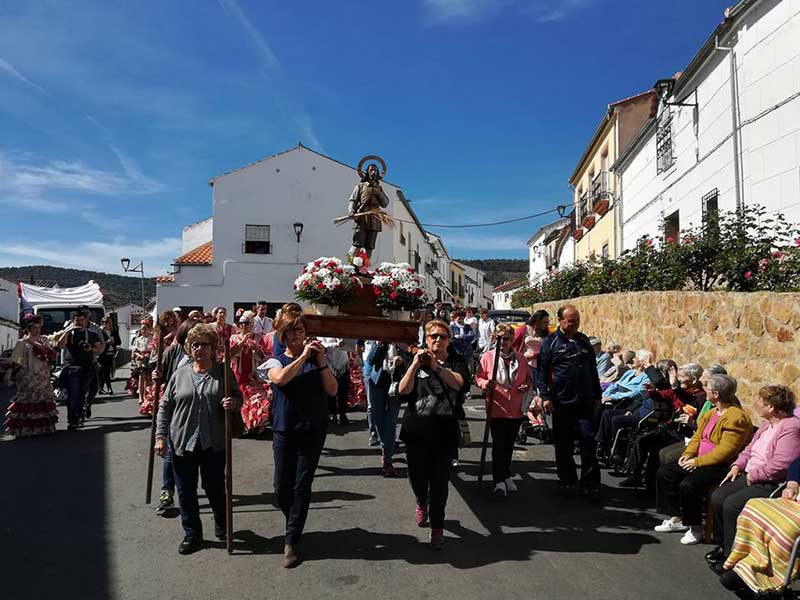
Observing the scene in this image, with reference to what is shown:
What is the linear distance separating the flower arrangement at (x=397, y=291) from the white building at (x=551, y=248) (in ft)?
57.6

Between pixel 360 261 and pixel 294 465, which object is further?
pixel 360 261

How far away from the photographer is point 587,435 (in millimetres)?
6180

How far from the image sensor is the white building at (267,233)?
90.3 ft

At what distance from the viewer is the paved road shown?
4070 millimetres

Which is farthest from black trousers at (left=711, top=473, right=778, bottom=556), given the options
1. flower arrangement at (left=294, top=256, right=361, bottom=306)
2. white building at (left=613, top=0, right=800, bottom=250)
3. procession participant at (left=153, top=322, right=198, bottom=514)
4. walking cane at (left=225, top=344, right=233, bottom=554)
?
white building at (left=613, top=0, right=800, bottom=250)

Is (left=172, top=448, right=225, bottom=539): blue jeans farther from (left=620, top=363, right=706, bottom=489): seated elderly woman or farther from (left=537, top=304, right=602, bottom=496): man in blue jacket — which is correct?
(left=620, top=363, right=706, bottom=489): seated elderly woman

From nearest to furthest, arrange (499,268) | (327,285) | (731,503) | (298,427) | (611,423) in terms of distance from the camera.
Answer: (731,503), (298,427), (327,285), (611,423), (499,268)

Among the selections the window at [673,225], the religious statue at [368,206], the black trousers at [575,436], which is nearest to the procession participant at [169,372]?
the religious statue at [368,206]

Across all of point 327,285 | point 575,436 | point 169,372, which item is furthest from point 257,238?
point 575,436

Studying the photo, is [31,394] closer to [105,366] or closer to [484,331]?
[105,366]

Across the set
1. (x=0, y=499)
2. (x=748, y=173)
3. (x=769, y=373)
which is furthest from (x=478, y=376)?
(x=748, y=173)

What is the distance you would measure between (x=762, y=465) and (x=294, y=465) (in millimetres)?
3390

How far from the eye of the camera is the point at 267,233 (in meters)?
28.0

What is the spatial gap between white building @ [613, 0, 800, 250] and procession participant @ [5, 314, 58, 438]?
10.6 m
